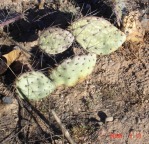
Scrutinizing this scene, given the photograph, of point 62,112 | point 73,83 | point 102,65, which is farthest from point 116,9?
point 62,112

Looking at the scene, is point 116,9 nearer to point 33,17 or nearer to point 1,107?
point 33,17

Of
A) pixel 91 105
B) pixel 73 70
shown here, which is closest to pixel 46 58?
pixel 73 70

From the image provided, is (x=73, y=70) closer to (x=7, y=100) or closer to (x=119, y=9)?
(x=7, y=100)

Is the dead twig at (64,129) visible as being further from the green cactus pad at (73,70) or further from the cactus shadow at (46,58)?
the cactus shadow at (46,58)

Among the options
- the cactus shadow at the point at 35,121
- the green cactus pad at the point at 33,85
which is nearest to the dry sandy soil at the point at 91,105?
the cactus shadow at the point at 35,121

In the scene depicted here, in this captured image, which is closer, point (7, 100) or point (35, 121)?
point (35, 121)

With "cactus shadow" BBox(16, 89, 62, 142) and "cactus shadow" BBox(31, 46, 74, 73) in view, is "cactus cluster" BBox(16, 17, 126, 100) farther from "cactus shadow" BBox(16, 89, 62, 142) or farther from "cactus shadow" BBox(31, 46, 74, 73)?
"cactus shadow" BBox(31, 46, 74, 73)
